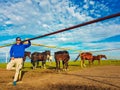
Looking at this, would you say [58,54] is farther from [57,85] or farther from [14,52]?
[57,85]

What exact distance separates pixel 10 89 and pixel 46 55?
48.2 feet

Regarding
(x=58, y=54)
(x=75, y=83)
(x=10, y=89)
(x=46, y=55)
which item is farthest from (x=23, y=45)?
(x=46, y=55)

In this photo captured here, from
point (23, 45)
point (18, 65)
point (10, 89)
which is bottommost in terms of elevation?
point (10, 89)

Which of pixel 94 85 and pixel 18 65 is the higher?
pixel 18 65

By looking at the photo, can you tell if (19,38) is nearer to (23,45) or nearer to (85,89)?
(23,45)

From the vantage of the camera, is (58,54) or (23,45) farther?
(58,54)

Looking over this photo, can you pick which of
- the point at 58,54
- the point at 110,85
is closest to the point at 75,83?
the point at 110,85

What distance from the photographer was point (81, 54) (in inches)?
1038

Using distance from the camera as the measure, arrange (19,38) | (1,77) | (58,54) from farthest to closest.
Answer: (58,54) < (1,77) < (19,38)

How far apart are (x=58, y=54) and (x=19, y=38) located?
8408 mm

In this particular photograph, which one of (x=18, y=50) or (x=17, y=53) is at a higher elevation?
(x=18, y=50)

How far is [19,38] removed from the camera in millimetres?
13453

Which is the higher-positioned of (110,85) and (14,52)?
(14,52)

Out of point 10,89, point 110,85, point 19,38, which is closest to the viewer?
point 110,85
